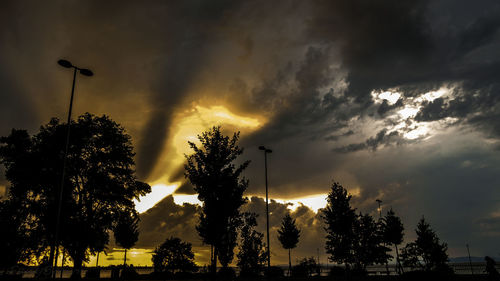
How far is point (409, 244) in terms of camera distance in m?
49.8

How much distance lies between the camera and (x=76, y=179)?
1300 inches

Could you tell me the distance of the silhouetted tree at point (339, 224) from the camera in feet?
131

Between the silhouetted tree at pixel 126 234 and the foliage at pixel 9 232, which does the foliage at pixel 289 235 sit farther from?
the foliage at pixel 9 232

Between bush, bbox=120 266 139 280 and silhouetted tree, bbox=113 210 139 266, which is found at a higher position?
silhouetted tree, bbox=113 210 139 266

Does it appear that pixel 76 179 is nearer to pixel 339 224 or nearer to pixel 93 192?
pixel 93 192

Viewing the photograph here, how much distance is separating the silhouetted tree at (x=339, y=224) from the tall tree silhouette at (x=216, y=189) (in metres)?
18.0

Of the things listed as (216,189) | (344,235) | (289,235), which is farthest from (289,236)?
(216,189)

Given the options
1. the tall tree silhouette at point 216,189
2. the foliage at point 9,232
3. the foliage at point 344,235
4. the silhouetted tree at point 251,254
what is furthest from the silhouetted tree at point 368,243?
the foliage at point 9,232

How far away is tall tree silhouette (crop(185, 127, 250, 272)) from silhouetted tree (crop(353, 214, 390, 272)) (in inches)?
1085

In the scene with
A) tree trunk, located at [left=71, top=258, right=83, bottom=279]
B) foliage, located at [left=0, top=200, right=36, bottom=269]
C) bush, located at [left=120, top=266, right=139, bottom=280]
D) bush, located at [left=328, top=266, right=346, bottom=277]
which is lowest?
bush, located at [left=328, top=266, right=346, bottom=277]

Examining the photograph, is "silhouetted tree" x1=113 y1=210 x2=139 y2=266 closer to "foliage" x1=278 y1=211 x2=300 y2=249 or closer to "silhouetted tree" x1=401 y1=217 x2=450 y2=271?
"foliage" x1=278 y1=211 x2=300 y2=249

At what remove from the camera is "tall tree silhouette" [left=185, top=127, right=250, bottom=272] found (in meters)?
25.0

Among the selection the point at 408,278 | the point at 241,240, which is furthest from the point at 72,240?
the point at 408,278

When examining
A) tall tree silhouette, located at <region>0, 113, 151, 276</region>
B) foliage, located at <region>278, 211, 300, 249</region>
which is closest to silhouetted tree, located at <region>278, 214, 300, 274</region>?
foliage, located at <region>278, 211, 300, 249</region>
